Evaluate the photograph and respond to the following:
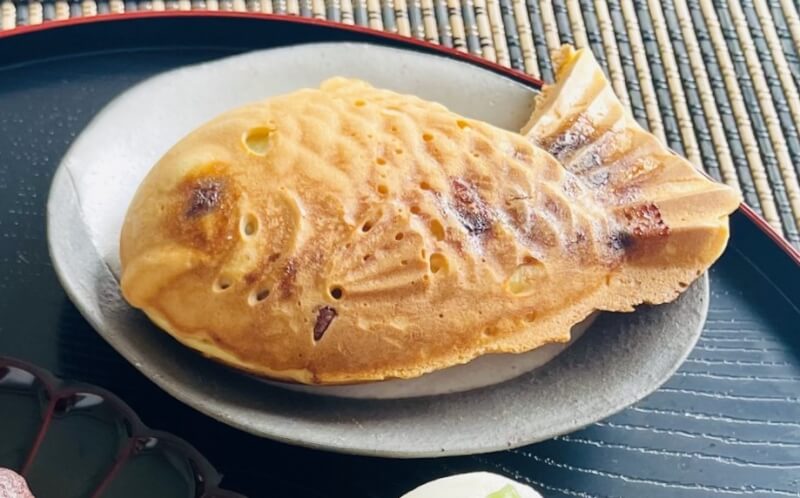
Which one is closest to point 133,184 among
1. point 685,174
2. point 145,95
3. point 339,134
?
point 145,95

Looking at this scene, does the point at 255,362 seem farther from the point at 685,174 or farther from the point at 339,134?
the point at 685,174

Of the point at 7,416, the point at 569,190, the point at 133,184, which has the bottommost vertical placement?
the point at 7,416

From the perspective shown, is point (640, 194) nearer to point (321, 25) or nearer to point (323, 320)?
point (323, 320)

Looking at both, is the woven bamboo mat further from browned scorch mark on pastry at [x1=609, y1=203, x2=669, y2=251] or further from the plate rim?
browned scorch mark on pastry at [x1=609, y1=203, x2=669, y2=251]

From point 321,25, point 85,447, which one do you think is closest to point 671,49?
point 321,25

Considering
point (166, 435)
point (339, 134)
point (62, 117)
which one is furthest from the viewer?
point (62, 117)

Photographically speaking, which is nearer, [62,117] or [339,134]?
[339,134]

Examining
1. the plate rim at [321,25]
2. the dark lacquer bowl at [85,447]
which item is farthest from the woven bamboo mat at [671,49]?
the dark lacquer bowl at [85,447]

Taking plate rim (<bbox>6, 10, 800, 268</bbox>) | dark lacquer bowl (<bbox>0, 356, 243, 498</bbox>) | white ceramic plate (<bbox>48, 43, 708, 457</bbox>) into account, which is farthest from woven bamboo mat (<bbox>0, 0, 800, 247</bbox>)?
dark lacquer bowl (<bbox>0, 356, 243, 498</bbox>)
